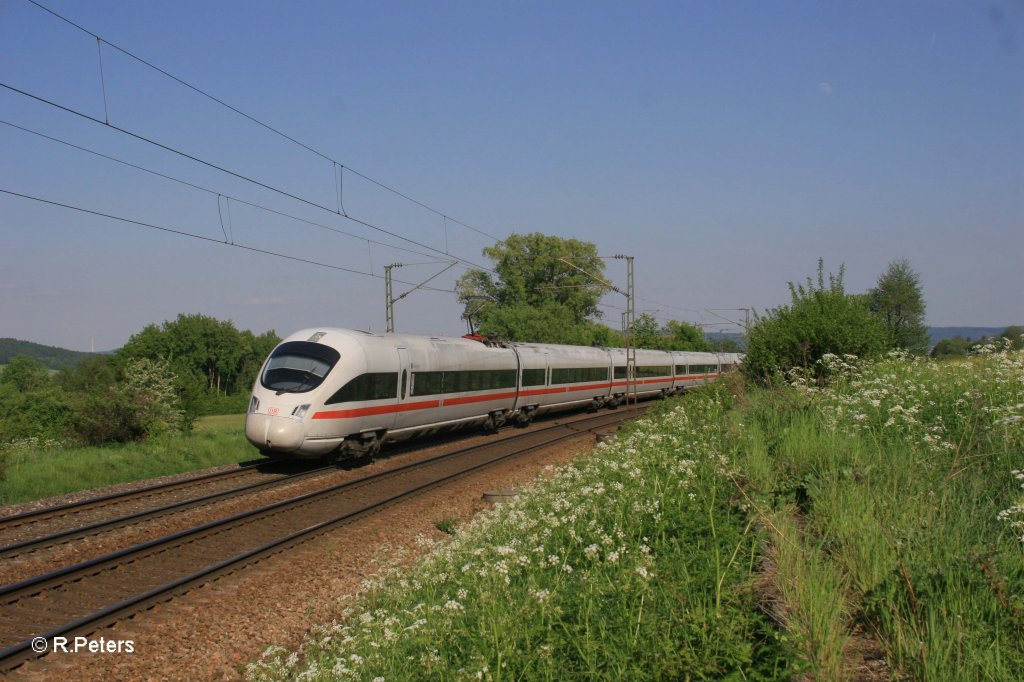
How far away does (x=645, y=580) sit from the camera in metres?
4.87

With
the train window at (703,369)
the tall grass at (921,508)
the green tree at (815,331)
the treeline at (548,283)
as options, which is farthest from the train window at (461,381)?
the treeline at (548,283)

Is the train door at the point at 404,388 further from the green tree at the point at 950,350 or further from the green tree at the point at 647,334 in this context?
the green tree at the point at 647,334

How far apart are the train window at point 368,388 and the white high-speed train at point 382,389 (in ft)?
0.07

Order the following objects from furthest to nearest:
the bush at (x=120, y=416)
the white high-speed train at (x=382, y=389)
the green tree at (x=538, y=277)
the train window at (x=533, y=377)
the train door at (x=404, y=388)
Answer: the green tree at (x=538, y=277) → the train window at (x=533, y=377) → the bush at (x=120, y=416) → the train door at (x=404, y=388) → the white high-speed train at (x=382, y=389)

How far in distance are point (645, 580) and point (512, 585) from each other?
141cm

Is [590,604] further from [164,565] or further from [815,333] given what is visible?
[815,333]

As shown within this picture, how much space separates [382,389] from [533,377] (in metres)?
10.2

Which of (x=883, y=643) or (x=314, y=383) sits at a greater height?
(x=314, y=383)

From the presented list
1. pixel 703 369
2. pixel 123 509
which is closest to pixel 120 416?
pixel 123 509

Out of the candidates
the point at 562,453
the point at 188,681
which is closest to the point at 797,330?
the point at 562,453

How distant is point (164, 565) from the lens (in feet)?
29.0

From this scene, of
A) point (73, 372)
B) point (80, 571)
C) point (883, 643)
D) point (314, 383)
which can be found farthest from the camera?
point (73, 372)

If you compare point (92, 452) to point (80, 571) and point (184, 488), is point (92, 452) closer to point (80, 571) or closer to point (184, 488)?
point (184, 488)

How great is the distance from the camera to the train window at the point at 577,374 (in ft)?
92.9
